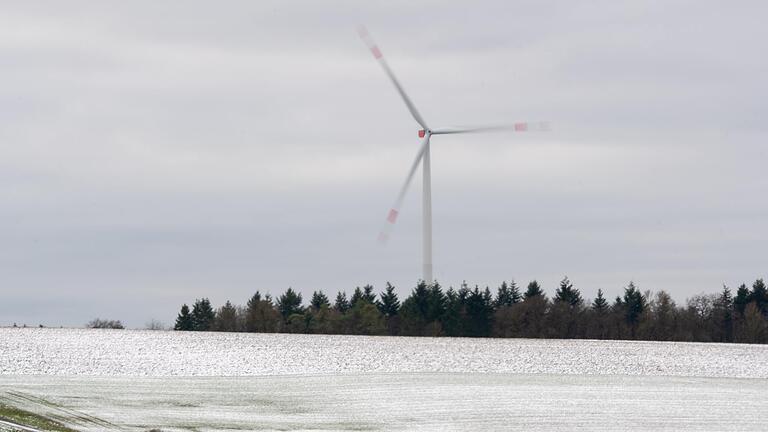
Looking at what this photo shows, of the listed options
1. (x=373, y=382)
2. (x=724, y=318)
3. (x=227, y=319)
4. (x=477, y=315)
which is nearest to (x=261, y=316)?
(x=227, y=319)

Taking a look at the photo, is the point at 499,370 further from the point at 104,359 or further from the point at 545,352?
the point at 104,359

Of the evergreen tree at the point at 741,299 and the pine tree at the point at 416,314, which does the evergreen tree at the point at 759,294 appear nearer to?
the evergreen tree at the point at 741,299

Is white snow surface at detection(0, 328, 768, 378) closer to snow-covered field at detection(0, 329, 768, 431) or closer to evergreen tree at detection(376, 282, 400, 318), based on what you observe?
snow-covered field at detection(0, 329, 768, 431)

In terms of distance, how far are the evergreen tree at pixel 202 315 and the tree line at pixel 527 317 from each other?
0.26 metres

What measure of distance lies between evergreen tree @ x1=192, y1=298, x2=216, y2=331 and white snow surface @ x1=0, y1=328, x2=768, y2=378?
170 feet

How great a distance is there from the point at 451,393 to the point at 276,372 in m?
7.96


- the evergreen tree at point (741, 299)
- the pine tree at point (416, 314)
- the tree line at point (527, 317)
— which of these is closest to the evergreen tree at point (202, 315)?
the tree line at point (527, 317)

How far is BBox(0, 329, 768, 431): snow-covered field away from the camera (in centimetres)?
4153

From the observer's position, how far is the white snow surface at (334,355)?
50.7 metres

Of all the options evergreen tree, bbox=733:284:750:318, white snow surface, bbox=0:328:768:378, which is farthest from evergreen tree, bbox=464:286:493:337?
white snow surface, bbox=0:328:768:378

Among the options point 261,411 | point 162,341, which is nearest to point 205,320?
point 162,341

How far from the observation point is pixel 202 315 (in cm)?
11300

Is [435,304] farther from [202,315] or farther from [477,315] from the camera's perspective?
[202,315]

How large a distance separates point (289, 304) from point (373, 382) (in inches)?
2584
